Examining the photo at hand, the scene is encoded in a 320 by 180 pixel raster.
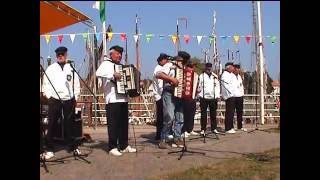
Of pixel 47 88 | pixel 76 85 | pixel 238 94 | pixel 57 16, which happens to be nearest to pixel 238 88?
pixel 238 94

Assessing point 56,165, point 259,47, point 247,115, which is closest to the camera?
point 56,165

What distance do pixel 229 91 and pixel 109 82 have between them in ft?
15.4

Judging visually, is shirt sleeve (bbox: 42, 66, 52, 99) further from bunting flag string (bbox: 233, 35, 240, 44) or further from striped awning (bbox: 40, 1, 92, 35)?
bunting flag string (bbox: 233, 35, 240, 44)

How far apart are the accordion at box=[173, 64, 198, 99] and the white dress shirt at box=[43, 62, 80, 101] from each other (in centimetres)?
188

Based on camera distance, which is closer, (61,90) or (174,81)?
(61,90)

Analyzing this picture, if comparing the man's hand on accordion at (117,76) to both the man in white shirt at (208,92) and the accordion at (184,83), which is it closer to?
the accordion at (184,83)

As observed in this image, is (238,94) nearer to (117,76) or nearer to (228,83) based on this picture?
(228,83)

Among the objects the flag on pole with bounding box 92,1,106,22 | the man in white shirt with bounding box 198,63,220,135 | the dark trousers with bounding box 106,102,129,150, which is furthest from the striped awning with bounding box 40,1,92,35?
the man in white shirt with bounding box 198,63,220,135

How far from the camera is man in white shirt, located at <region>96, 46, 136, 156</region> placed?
8.34m

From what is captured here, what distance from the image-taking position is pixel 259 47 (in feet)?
50.6

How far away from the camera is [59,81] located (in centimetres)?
839
